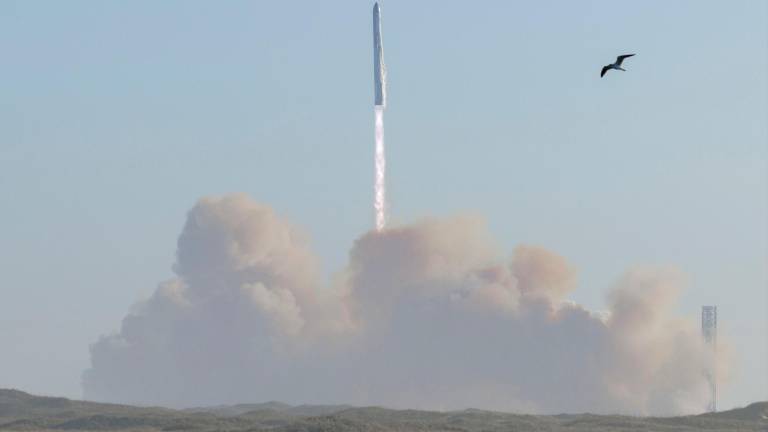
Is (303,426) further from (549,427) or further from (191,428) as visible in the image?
(549,427)

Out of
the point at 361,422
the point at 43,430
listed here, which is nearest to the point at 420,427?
the point at 361,422

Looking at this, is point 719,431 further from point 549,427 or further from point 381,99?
point 381,99

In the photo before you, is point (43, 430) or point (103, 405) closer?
point (43, 430)

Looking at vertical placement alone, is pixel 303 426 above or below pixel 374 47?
below

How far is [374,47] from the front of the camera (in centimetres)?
16688

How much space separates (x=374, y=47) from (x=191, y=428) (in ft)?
148

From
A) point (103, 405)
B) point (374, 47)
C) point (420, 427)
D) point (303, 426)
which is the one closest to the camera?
point (303, 426)

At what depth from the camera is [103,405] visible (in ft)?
591

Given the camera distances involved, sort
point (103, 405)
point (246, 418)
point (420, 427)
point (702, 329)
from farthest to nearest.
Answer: point (702, 329) < point (103, 405) < point (246, 418) < point (420, 427)

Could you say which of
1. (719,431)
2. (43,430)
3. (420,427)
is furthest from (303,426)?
(719,431)

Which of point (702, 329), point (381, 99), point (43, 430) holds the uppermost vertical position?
point (381, 99)

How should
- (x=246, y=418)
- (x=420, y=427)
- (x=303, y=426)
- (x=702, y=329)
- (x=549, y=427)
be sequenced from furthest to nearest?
(x=702, y=329)
(x=246, y=418)
(x=549, y=427)
(x=420, y=427)
(x=303, y=426)

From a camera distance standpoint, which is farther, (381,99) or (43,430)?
(381,99)

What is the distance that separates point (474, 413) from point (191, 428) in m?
37.7
